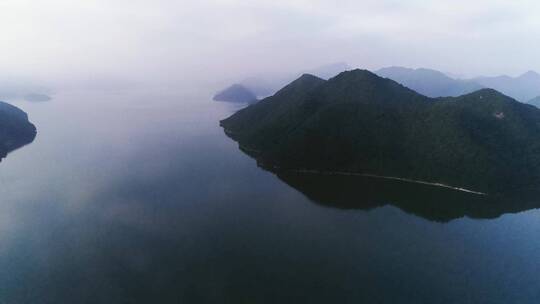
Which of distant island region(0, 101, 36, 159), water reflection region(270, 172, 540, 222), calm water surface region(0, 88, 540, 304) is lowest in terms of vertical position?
calm water surface region(0, 88, 540, 304)

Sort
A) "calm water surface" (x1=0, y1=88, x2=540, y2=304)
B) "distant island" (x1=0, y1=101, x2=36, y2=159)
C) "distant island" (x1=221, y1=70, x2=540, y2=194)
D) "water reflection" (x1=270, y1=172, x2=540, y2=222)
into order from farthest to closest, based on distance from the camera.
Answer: "distant island" (x1=0, y1=101, x2=36, y2=159)
"distant island" (x1=221, y1=70, x2=540, y2=194)
"water reflection" (x1=270, y1=172, x2=540, y2=222)
"calm water surface" (x1=0, y1=88, x2=540, y2=304)

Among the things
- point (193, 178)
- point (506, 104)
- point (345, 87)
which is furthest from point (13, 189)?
point (506, 104)

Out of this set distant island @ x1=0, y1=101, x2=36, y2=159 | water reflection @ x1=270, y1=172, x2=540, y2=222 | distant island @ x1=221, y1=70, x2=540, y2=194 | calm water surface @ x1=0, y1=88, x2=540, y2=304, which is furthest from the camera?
distant island @ x1=0, y1=101, x2=36, y2=159

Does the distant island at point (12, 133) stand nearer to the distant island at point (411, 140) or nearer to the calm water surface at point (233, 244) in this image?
the calm water surface at point (233, 244)

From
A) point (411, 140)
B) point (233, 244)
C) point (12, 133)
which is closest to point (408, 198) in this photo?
point (411, 140)

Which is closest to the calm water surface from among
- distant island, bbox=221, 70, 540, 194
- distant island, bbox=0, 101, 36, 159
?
distant island, bbox=221, 70, 540, 194

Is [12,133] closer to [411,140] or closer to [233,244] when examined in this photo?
[233,244]

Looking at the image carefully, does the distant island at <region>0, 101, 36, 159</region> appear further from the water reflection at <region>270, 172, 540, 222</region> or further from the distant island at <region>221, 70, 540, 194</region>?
the water reflection at <region>270, 172, 540, 222</region>
